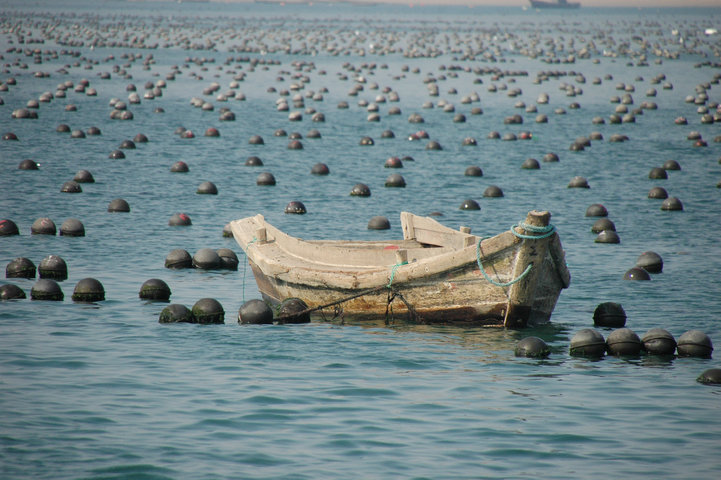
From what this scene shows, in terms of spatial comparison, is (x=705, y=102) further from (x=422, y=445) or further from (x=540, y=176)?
(x=422, y=445)

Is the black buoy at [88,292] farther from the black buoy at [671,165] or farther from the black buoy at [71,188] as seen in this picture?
the black buoy at [671,165]

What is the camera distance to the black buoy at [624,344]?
1692cm

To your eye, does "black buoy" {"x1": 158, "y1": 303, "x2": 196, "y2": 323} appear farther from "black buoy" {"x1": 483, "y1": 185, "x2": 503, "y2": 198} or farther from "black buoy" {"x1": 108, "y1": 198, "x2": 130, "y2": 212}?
"black buoy" {"x1": 483, "y1": 185, "x2": 503, "y2": 198}

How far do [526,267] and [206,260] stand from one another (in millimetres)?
9206

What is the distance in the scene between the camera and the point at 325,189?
37031mm

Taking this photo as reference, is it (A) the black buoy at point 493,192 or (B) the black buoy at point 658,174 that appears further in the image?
(B) the black buoy at point 658,174

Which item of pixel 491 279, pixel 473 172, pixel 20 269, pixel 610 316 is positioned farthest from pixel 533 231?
pixel 473 172

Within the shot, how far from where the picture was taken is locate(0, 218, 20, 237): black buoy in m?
26.7

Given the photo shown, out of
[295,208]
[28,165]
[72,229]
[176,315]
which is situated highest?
[28,165]

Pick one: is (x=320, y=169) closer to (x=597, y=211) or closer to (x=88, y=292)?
(x=597, y=211)

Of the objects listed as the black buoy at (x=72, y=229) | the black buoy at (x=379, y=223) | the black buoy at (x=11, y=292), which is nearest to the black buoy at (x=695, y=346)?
the black buoy at (x=11, y=292)

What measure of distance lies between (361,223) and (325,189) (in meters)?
6.55

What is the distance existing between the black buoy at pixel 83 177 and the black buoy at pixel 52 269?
14.5 m

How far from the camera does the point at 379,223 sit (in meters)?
29.9
